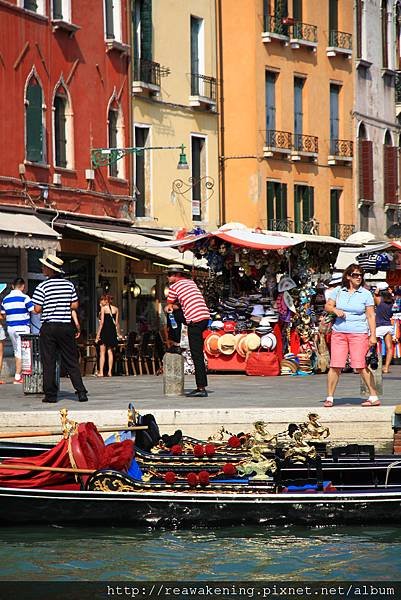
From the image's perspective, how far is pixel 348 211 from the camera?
4056cm

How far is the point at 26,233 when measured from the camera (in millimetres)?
24953

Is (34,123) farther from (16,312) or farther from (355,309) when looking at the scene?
(355,309)

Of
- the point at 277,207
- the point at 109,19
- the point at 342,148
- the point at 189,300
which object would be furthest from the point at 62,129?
the point at 342,148

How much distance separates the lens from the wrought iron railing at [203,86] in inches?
1339

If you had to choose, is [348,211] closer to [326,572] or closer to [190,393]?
[190,393]

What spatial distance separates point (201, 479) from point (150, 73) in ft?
67.0

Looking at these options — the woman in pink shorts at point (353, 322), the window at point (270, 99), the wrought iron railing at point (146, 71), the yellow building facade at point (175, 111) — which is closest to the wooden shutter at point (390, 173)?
the window at point (270, 99)

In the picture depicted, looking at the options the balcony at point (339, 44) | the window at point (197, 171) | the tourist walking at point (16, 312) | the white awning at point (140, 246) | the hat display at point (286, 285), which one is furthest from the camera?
the balcony at point (339, 44)

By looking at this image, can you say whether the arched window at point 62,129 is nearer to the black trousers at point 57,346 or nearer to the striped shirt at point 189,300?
the striped shirt at point 189,300

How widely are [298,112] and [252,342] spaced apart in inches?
566

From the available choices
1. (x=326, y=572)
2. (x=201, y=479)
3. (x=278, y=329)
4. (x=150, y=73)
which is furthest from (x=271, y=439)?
(x=150, y=73)

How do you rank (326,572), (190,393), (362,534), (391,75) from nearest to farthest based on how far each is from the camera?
(326,572) < (362,534) < (190,393) < (391,75)

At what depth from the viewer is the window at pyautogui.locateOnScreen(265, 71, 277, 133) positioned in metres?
36.6

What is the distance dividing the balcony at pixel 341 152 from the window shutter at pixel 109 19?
10278mm
